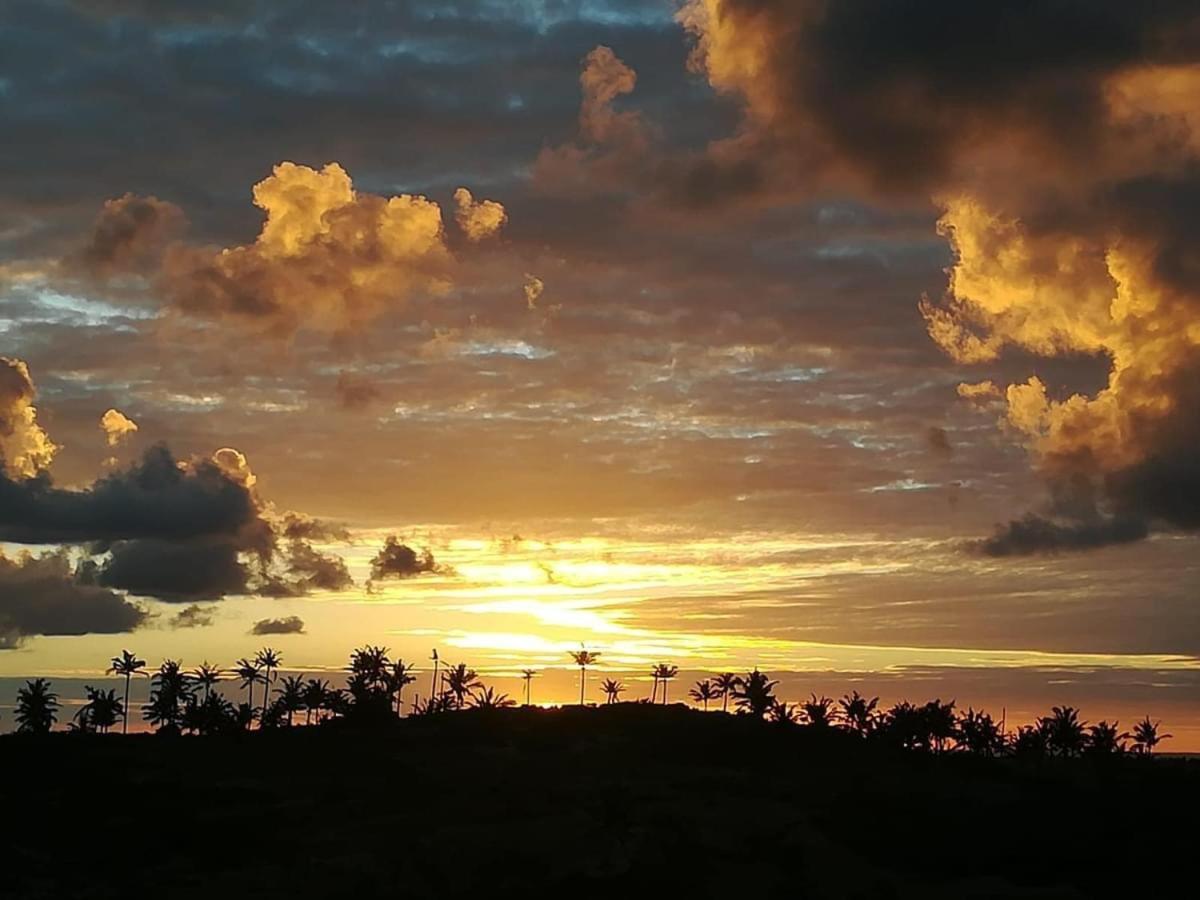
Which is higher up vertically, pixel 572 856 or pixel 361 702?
pixel 361 702

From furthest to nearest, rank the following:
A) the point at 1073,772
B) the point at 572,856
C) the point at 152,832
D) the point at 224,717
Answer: the point at 224,717, the point at 1073,772, the point at 152,832, the point at 572,856

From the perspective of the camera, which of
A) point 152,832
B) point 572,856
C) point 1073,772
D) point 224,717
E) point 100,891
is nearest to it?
point 100,891

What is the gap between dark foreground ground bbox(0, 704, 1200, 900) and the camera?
106250 mm

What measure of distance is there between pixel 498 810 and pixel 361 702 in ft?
221

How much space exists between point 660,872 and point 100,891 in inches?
1585

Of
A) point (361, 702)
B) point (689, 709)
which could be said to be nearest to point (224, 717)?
point (361, 702)

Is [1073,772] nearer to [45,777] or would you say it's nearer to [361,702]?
[361,702]

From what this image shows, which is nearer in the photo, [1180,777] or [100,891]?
[100,891]

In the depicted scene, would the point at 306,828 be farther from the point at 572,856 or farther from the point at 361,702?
the point at 361,702

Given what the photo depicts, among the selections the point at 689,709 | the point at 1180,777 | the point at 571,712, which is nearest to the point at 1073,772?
the point at 1180,777

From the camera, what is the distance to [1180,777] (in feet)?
497

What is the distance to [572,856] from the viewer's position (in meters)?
112

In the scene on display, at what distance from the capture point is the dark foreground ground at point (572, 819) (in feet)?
349

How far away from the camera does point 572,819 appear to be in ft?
398
